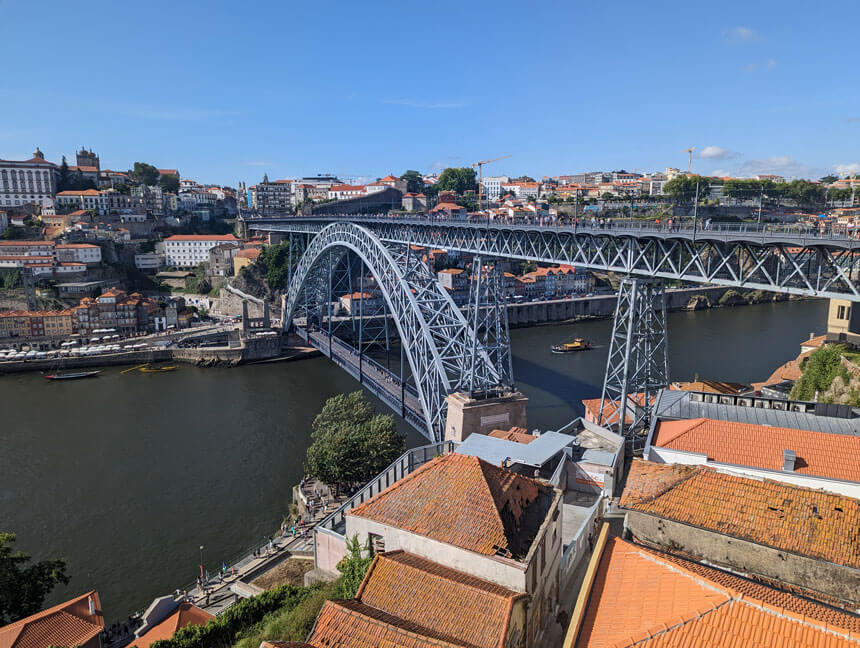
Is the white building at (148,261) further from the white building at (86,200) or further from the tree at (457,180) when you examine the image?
the tree at (457,180)

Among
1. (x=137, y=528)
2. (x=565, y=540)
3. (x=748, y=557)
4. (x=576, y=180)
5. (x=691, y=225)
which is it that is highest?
(x=576, y=180)

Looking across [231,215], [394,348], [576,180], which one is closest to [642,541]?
[394,348]

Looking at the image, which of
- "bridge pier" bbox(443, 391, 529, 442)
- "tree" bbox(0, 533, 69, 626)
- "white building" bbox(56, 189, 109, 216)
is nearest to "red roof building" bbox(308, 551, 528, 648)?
"tree" bbox(0, 533, 69, 626)

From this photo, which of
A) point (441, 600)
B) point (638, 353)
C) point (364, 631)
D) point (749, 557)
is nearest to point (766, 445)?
point (749, 557)

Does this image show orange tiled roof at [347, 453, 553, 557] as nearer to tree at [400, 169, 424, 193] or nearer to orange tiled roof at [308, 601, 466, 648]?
orange tiled roof at [308, 601, 466, 648]

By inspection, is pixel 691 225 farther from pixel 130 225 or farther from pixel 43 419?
pixel 130 225

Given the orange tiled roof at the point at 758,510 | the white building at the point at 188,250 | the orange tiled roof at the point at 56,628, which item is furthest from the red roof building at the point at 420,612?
the white building at the point at 188,250
